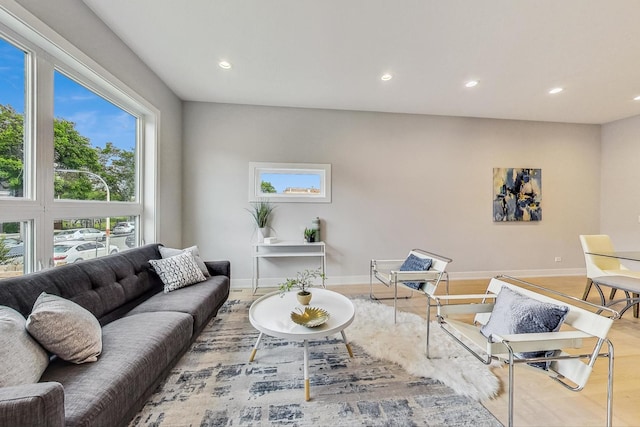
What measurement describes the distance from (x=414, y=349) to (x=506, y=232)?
348cm

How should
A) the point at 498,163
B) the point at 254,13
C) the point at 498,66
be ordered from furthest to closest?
the point at 498,163
the point at 498,66
the point at 254,13

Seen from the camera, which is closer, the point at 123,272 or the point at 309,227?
the point at 123,272

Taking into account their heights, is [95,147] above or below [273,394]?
above

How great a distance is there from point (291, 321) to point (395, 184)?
307 centimetres

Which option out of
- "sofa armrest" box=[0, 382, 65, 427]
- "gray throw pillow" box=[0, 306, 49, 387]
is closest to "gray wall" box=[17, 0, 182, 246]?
"gray throw pillow" box=[0, 306, 49, 387]

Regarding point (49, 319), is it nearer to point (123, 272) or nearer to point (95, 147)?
point (123, 272)

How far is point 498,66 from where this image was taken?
2.78 meters

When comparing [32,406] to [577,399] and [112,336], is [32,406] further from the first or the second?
[577,399]

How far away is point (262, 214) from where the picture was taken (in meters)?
3.87

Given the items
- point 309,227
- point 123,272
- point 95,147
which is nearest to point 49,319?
point 123,272

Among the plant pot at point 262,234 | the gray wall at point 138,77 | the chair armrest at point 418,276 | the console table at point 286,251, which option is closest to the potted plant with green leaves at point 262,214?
the plant pot at point 262,234

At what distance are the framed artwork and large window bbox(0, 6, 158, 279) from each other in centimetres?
546

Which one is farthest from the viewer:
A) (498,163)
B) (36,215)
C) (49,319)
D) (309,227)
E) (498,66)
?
(498,163)

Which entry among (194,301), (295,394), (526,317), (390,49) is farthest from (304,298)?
(390,49)
